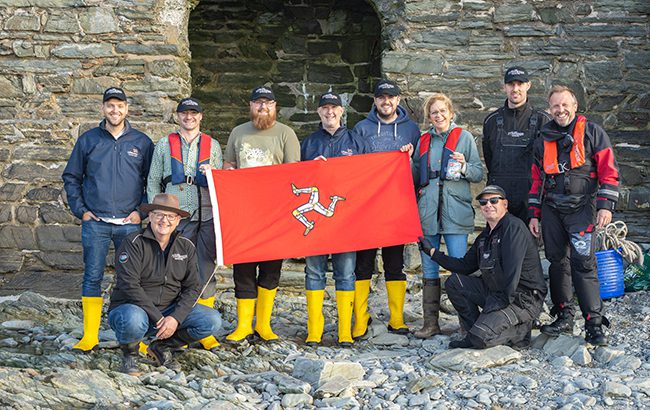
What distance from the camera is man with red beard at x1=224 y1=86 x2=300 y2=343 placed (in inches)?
209

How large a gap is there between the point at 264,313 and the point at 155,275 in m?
0.99

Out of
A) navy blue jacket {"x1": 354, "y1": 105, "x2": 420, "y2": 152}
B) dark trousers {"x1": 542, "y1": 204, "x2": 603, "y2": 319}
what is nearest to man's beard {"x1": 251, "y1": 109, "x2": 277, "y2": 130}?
navy blue jacket {"x1": 354, "y1": 105, "x2": 420, "y2": 152}

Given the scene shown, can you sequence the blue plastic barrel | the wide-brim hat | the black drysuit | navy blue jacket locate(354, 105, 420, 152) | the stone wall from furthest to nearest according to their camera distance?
the stone wall
the blue plastic barrel
navy blue jacket locate(354, 105, 420, 152)
the black drysuit
the wide-brim hat

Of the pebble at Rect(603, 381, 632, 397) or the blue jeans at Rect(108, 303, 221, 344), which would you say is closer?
the pebble at Rect(603, 381, 632, 397)

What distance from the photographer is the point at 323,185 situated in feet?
17.7

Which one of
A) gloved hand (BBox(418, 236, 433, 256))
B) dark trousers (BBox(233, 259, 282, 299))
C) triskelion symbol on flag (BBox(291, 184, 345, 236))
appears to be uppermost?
triskelion symbol on flag (BBox(291, 184, 345, 236))

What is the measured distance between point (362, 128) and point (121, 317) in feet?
7.21

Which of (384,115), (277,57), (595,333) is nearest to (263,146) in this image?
(384,115)

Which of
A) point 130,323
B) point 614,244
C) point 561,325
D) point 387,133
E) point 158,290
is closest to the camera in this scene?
point 130,323

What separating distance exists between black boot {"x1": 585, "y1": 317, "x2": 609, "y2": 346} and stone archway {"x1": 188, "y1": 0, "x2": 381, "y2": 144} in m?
4.99

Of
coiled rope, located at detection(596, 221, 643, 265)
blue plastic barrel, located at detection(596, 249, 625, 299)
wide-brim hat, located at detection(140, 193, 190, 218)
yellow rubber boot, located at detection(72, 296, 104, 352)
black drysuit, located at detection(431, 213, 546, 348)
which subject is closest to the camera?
wide-brim hat, located at detection(140, 193, 190, 218)

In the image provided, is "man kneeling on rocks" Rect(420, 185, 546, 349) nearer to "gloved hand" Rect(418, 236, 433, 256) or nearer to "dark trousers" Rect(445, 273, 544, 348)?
"dark trousers" Rect(445, 273, 544, 348)

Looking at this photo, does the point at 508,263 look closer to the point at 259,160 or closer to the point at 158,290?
the point at 259,160

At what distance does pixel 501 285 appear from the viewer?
191 inches
